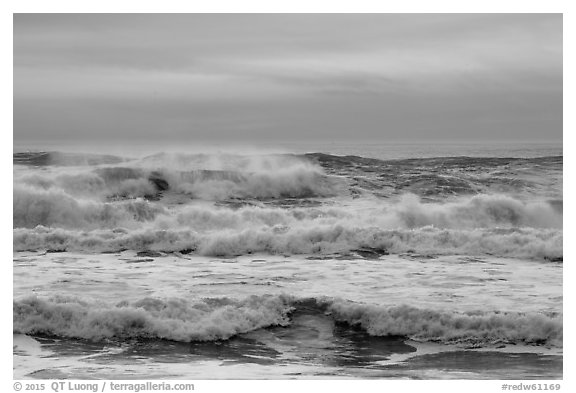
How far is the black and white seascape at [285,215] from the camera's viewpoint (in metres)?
6.67

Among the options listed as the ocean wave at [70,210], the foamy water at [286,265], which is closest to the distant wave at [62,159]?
the foamy water at [286,265]

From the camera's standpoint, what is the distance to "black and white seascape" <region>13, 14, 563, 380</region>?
21.9ft

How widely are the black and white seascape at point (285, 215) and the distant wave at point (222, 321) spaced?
0.02 metres

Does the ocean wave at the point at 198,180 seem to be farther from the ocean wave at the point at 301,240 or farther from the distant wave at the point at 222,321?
the distant wave at the point at 222,321

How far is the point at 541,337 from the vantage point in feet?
21.9

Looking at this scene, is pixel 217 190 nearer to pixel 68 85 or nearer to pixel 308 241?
pixel 308 241

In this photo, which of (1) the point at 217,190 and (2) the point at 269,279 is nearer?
(2) the point at 269,279

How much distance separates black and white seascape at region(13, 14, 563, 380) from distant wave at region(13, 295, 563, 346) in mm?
19

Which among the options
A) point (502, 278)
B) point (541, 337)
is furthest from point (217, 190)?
point (541, 337)

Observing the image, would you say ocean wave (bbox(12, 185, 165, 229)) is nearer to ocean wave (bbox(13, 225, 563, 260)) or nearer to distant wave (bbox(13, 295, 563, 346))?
ocean wave (bbox(13, 225, 563, 260))

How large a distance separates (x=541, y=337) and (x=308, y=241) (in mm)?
3923

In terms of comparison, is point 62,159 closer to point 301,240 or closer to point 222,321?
point 301,240

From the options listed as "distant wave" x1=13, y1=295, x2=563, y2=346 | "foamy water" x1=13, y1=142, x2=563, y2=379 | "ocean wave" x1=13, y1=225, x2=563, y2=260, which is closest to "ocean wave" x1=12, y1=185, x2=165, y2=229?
"foamy water" x1=13, y1=142, x2=563, y2=379
